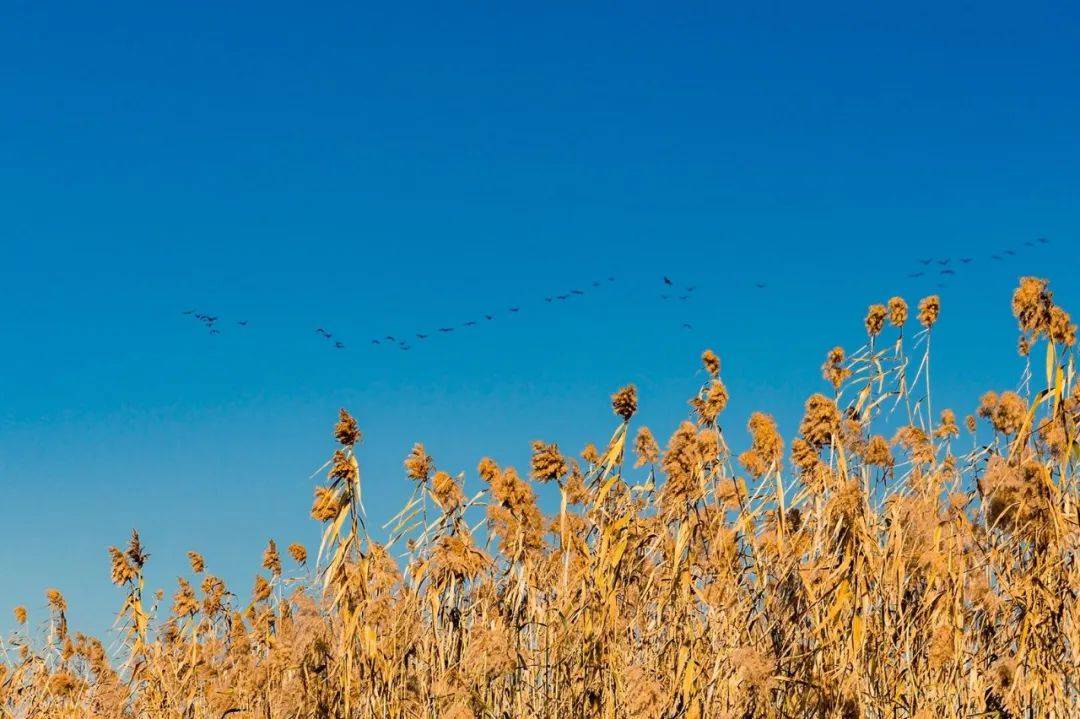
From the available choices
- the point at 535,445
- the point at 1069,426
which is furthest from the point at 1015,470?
the point at 535,445

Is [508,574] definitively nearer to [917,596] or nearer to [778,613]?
[778,613]

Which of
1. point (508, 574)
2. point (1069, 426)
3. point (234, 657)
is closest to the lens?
point (1069, 426)

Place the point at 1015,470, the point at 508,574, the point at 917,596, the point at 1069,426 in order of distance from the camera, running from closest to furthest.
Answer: the point at 1069,426 < the point at 1015,470 < the point at 917,596 < the point at 508,574

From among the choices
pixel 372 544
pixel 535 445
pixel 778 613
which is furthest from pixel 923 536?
pixel 372 544

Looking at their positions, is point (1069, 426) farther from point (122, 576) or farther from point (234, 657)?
Answer: point (234, 657)

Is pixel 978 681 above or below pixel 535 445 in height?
below

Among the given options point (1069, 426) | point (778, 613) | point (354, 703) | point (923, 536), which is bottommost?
point (354, 703)

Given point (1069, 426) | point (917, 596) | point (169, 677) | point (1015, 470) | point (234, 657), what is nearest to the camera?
point (1069, 426)

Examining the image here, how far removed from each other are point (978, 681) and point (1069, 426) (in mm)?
854

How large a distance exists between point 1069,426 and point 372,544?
207 cm

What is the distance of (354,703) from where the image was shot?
3641 millimetres

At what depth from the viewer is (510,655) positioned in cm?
368

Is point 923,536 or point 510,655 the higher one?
point 923,536

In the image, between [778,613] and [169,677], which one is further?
[169,677]
